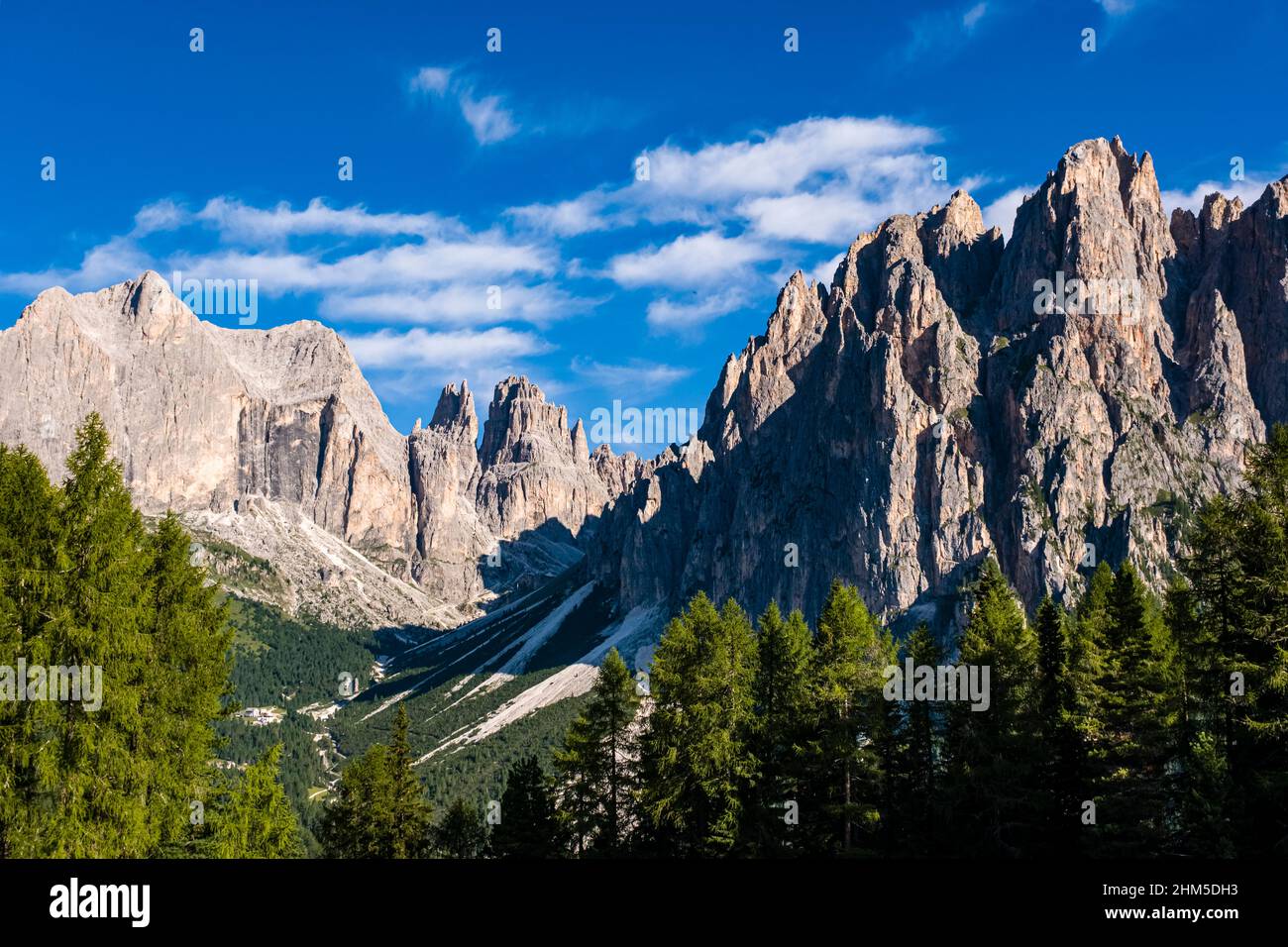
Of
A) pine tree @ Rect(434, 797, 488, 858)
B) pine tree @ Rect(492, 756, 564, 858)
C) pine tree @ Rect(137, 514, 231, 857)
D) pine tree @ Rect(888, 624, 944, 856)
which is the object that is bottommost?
pine tree @ Rect(434, 797, 488, 858)

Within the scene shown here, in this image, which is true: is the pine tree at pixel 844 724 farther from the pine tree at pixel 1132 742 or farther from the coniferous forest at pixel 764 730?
the pine tree at pixel 1132 742

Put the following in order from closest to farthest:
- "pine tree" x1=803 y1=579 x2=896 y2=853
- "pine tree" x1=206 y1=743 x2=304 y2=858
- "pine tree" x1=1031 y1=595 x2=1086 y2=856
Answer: "pine tree" x1=206 y1=743 x2=304 y2=858
"pine tree" x1=1031 y1=595 x2=1086 y2=856
"pine tree" x1=803 y1=579 x2=896 y2=853

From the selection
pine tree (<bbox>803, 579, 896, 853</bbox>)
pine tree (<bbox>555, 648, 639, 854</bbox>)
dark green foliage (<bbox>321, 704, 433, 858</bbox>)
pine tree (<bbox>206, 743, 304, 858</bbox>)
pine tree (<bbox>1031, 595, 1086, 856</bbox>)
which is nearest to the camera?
pine tree (<bbox>206, 743, 304, 858</bbox>)

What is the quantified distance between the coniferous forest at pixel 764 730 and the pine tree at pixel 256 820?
→ 13 centimetres

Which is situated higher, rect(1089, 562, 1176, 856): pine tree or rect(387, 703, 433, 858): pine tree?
rect(1089, 562, 1176, 856): pine tree

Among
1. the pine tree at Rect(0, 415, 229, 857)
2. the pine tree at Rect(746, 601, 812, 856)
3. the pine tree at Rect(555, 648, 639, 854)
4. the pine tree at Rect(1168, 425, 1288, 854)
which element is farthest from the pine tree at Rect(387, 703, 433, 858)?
the pine tree at Rect(1168, 425, 1288, 854)

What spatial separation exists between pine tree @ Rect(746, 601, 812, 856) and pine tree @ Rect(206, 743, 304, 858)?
19.1 meters

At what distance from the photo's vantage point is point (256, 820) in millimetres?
36125

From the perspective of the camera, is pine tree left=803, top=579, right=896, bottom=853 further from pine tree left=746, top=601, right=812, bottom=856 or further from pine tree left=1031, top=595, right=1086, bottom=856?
pine tree left=1031, top=595, right=1086, bottom=856

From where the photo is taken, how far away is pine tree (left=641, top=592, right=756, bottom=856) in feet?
134

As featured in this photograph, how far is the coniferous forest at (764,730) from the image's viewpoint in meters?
22.3

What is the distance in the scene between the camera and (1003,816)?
39.8 meters

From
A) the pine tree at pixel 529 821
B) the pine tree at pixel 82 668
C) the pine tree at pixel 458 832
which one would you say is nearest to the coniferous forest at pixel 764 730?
the pine tree at pixel 82 668
